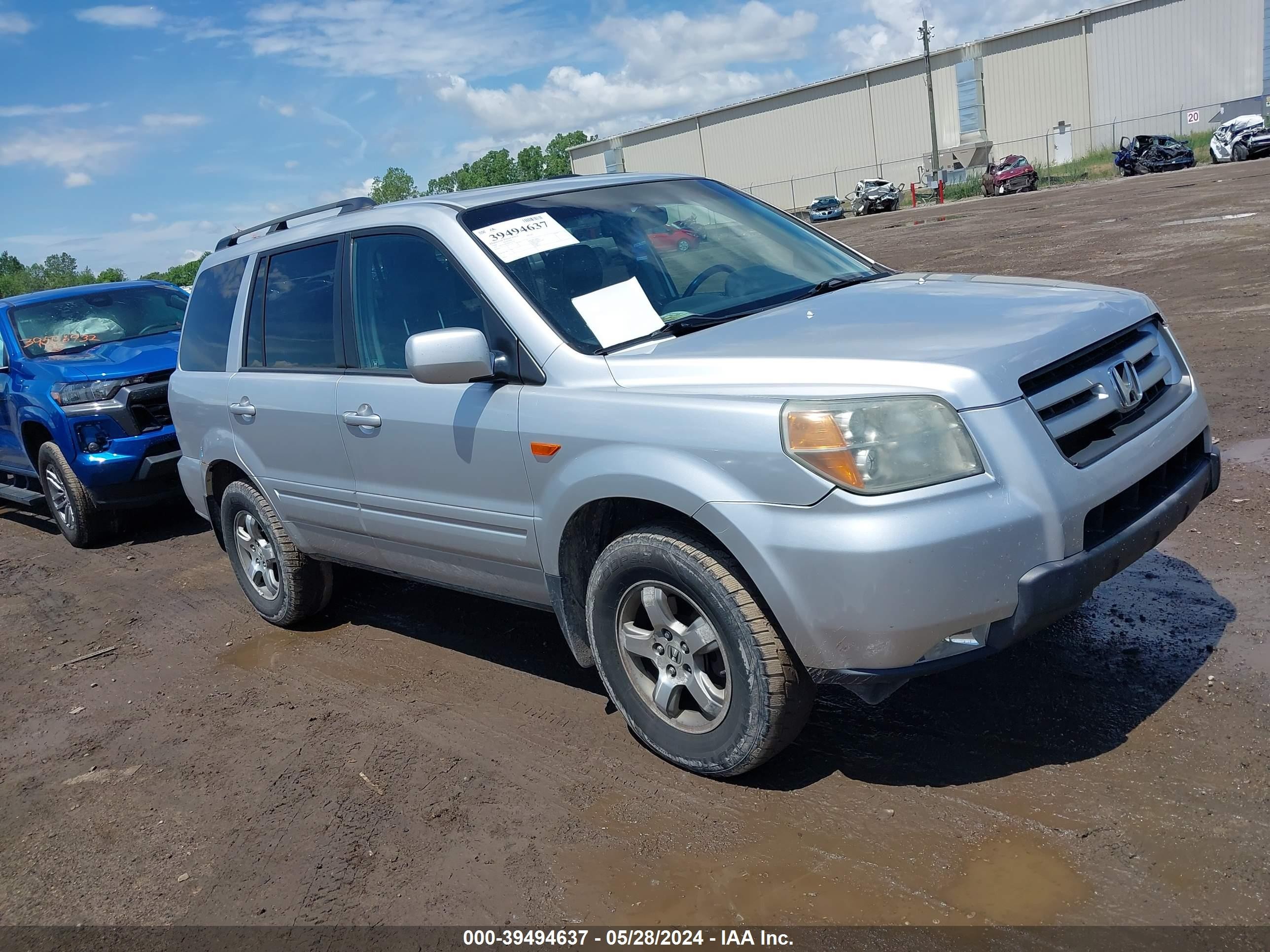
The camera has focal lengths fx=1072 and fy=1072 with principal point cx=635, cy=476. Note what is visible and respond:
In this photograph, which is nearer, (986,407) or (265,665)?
(986,407)

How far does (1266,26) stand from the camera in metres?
50.6

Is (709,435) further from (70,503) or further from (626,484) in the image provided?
(70,503)

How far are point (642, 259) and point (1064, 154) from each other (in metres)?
56.1

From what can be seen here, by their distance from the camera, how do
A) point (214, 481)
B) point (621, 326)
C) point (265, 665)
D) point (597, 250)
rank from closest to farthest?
point (621, 326) → point (597, 250) → point (265, 665) → point (214, 481)

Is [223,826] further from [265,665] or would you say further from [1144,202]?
[1144,202]

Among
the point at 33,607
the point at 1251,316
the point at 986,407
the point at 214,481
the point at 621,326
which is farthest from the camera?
the point at 1251,316

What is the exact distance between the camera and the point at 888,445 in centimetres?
285

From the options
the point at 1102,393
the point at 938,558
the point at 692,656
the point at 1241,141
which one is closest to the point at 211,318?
the point at 692,656

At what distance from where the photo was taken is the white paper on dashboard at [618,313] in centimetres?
366

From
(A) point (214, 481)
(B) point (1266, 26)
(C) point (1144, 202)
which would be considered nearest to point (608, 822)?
(A) point (214, 481)

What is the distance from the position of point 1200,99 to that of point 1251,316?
161ft

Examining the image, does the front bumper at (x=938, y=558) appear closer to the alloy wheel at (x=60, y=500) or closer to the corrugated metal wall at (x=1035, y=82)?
the alloy wheel at (x=60, y=500)

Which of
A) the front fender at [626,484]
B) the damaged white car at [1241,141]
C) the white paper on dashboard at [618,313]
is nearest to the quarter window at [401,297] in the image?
the white paper on dashboard at [618,313]

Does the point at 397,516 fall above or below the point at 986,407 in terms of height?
below
